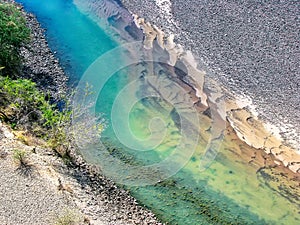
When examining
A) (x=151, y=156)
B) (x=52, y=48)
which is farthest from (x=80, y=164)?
(x=52, y=48)

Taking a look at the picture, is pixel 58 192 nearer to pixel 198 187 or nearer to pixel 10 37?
pixel 198 187

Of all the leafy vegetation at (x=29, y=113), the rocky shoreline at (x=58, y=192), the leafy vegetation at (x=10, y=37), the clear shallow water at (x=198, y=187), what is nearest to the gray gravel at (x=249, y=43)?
the clear shallow water at (x=198, y=187)

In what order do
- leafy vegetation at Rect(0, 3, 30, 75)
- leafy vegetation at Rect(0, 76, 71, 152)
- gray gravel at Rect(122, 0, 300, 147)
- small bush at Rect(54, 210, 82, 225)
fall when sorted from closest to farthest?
small bush at Rect(54, 210, 82, 225) < leafy vegetation at Rect(0, 76, 71, 152) < leafy vegetation at Rect(0, 3, 30, 75) < gray gravel at Rect(122, 0, 300, 147)

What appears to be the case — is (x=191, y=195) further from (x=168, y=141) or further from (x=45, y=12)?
(x=45, y=12)

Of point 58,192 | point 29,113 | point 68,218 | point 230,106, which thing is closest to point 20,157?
point 58,192

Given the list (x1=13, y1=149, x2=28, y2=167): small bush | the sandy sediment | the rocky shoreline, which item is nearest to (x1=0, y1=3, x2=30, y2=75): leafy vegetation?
the rocky shoreline

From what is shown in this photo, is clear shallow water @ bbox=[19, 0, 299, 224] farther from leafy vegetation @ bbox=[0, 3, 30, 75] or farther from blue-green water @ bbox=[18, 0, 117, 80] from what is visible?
leafy vegetation @ bbox=[0, 3, 30, 75]
